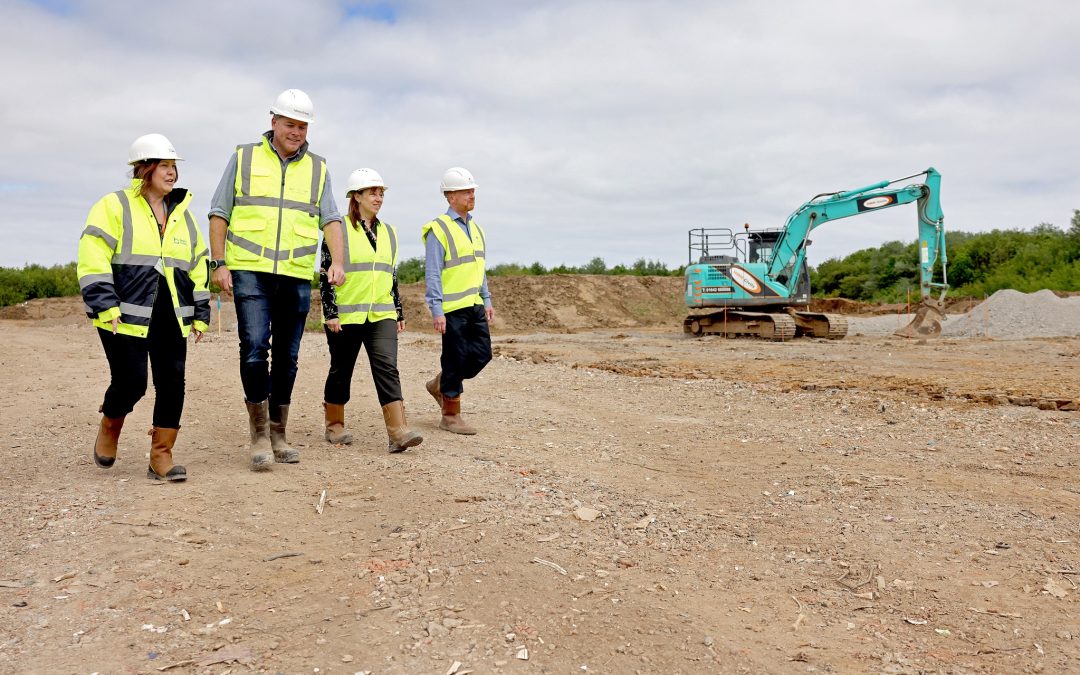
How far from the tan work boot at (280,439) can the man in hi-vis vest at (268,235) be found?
3 centimetres

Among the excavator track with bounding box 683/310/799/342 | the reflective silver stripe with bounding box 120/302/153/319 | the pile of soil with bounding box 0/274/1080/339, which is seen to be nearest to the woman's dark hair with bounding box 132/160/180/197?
the reflective silver stripe with bounding box 120/302/153/319

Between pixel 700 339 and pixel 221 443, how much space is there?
58.2 feet

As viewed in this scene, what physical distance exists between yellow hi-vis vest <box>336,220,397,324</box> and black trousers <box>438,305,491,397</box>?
29.5 inches

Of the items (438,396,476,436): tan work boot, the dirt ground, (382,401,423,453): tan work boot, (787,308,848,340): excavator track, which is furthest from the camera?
(787,308,848,340): excavator track

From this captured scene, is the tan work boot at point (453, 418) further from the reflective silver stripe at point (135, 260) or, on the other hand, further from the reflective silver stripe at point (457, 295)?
the reflective silver stripe at point (135, 260)

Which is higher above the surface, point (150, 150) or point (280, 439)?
point (150, 150)

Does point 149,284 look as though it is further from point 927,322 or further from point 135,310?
point 927,322

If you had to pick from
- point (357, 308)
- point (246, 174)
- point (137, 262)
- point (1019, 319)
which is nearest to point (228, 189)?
point (246, 174)

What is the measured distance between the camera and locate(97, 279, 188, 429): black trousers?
203 inches

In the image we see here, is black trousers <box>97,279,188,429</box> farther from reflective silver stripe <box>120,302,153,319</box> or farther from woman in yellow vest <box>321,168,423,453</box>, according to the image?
woman in yellow vest <box>321,168,423,453</box>

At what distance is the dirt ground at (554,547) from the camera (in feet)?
10.7

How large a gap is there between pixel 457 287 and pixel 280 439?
1.90 metres

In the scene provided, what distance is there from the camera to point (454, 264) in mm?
7070

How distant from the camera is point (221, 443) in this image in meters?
6.64
